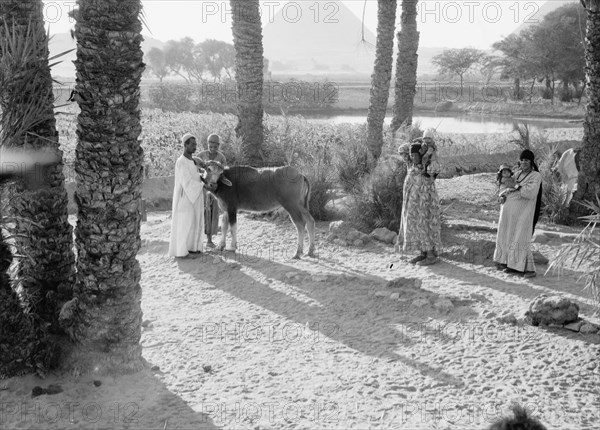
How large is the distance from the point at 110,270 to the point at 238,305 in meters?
2.58

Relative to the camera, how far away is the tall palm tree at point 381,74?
16047mm

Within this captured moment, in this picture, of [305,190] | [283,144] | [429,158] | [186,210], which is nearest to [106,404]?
[186,210]

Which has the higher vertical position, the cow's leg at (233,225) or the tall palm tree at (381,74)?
the tall palm tree at (381,74)

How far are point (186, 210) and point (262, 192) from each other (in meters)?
1.15

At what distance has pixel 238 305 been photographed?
867cm

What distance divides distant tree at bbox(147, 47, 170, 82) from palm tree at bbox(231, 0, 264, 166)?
3485 inches

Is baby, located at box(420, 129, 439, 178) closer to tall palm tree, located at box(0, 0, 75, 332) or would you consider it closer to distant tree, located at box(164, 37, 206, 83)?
tall palm tree, located at box(0, 0, 75, 332)

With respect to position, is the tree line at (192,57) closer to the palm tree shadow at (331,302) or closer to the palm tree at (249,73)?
the palm tree at (249,73)

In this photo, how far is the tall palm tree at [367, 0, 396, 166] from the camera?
16047 millimetres

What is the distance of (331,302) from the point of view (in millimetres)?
8492

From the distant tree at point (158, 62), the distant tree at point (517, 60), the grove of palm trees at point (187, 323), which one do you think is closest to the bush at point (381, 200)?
the grove of palm trees at point (187, 323)

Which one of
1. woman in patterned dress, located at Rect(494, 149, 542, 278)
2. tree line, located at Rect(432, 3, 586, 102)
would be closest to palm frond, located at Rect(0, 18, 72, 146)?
woman in patterned dress, located at Rect(494, 149, 542, 278)

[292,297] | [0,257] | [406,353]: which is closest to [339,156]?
[292,297]

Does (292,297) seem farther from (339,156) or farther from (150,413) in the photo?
(339,156)
